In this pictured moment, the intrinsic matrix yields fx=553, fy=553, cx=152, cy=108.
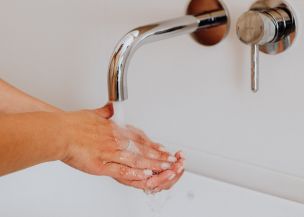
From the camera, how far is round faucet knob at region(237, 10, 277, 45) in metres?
0.73

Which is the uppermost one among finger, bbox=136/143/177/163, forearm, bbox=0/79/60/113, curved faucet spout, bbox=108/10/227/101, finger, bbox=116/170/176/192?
curved faucet spout, bbox=108/10/227/101

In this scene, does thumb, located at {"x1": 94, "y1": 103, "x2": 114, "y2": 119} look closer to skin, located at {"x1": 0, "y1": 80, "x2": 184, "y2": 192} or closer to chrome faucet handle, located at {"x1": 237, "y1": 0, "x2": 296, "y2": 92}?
skin, located at {"x1": 0, "y1": 80, "x2": 184, "y2": 192}

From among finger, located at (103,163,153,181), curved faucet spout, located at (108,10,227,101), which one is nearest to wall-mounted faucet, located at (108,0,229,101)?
curved faucet spout, located at (108,10,227,101)

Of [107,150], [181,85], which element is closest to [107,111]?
[107,150]

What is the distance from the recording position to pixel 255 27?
73 cm

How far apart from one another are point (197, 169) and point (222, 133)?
0.10 m

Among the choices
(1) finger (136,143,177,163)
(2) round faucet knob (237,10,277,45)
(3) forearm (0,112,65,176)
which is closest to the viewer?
(3) forearm (0,112,65,176)

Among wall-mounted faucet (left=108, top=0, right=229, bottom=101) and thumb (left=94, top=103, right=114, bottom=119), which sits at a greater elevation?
wall-mounted faucet (left=108, top=0, right=229, bottom=101)

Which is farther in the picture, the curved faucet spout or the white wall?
the white wall

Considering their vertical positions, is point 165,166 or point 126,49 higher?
point 126,49

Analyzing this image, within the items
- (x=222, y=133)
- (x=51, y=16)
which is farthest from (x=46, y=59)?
(x=222, y=133)

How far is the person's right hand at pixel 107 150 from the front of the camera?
73 cm

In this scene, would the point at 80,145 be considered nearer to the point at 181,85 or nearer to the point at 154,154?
the point at 154,154

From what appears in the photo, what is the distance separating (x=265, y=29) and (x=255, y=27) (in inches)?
0.6
